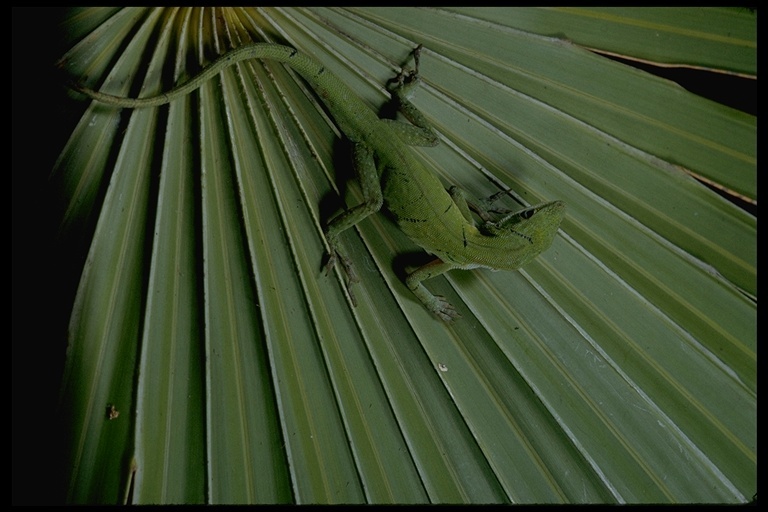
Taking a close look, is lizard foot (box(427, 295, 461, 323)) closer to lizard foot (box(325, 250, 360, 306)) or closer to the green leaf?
the green leaf

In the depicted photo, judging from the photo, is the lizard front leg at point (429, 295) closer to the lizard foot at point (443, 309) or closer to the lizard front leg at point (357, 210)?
the lizard foot at point (443, 309)

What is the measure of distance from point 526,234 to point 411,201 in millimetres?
408

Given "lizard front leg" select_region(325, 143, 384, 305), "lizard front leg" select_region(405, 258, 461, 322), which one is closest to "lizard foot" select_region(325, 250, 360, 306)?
"lizard front leg" select_region(325, 143, 384, 305)

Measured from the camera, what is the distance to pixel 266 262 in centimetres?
142

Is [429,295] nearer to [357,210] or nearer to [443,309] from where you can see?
[443,309]

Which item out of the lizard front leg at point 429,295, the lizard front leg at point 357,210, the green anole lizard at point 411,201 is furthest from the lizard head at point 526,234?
the lizard front leg at point 357,210

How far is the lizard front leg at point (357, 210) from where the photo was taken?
1.50 meters

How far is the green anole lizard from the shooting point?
1.45 m

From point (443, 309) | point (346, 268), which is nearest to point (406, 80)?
point (346, 268)

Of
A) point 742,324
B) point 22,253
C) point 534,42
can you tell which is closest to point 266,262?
point 22,253

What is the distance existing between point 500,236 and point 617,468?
84 centimetres

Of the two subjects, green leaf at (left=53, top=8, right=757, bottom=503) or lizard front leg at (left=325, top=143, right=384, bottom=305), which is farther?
lizard front leg at (left=325, top=143, right=384, bottom=305)

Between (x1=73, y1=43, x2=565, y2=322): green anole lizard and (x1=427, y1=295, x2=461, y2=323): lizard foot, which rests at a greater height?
(x1=73, y1=43, x2=565, y2=322): green anole lizard

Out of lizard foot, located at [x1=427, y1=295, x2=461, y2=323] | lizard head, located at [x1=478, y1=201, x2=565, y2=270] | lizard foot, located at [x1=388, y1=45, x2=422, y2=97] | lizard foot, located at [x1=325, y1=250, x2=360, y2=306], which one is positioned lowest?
lizard foot, located at [x1=427, y1=295, x2=461, y2=323]
